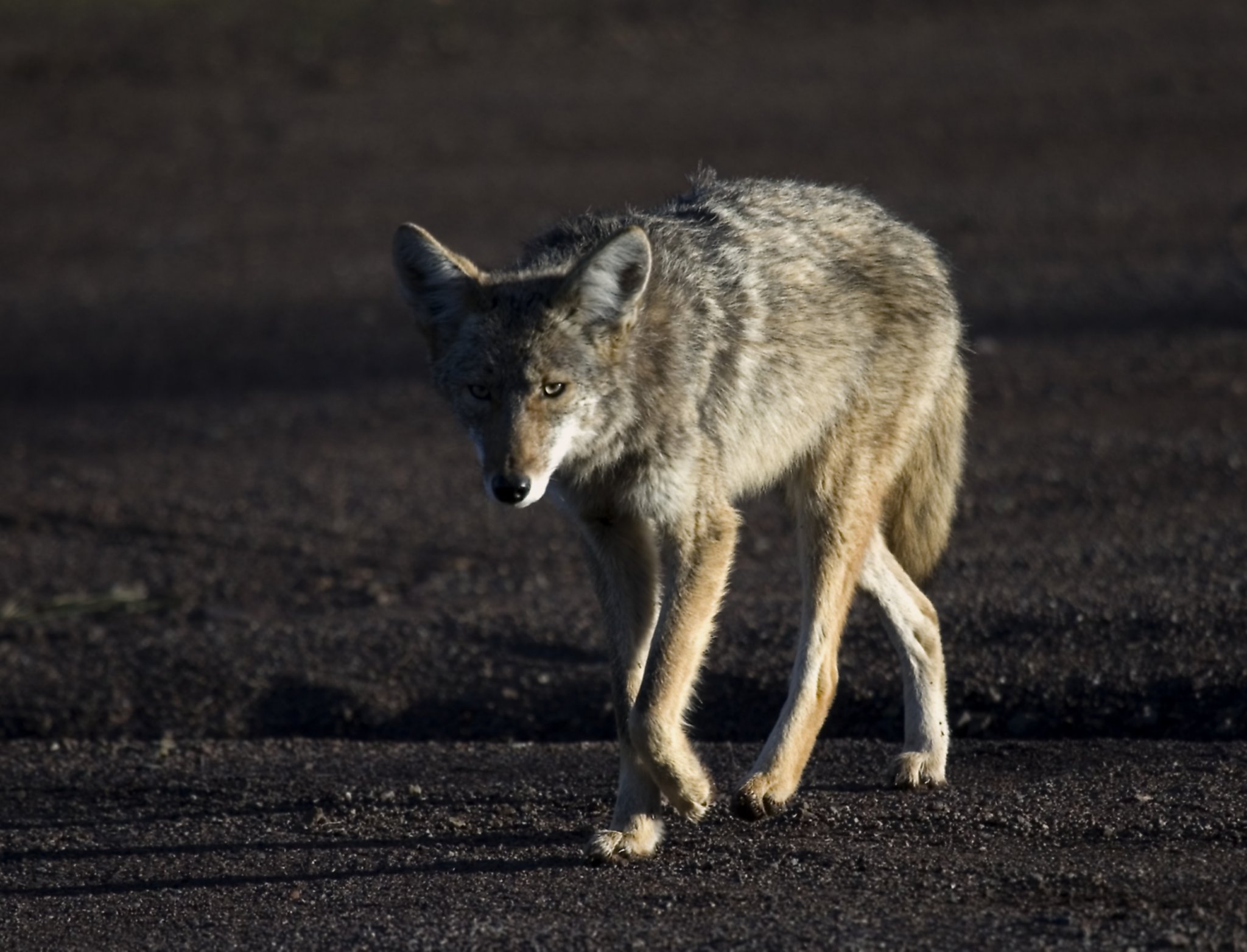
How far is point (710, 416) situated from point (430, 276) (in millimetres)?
1029

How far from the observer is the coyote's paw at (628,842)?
17.0 feet

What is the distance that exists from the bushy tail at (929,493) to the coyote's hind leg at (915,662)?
6.5 inches

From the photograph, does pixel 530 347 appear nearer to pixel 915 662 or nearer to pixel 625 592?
pixel 625 592

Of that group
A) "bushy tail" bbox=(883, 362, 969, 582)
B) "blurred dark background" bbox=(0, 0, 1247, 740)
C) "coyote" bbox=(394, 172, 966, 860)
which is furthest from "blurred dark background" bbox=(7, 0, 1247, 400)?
"coyote" bbox=(394, 172, 966, 860)

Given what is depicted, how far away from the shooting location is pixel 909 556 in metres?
6.46

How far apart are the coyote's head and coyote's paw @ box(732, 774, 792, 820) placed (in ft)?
3.83

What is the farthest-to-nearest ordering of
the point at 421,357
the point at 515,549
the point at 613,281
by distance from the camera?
the point at 421,357 < the point at 515,549 < the point at 613,281

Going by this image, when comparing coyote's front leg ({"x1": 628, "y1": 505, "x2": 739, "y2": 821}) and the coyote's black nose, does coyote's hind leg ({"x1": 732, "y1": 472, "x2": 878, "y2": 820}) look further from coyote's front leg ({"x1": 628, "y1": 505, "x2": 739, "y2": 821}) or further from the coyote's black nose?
the coyote's black nose

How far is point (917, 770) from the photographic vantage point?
19.0 ft

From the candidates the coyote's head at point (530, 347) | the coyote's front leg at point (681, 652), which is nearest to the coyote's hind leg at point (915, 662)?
the coyote's front leg at point (681, 652)

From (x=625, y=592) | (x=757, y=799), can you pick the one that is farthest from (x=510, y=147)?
(x=757, y=799)

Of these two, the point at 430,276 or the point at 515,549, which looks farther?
the point at 515,549

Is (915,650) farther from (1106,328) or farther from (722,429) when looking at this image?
(1106,328)

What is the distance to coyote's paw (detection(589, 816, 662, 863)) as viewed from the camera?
5188 mm
